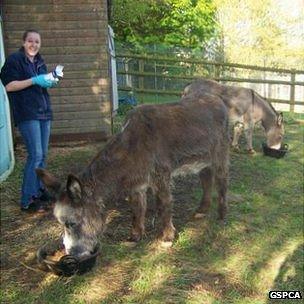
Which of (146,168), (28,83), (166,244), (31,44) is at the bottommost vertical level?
(166,244)

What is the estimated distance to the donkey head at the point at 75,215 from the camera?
4.30m

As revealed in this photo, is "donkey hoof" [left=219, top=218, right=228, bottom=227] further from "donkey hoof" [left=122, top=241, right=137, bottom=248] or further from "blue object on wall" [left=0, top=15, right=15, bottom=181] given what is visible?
"blue object on wall" [left=0, top=15, right=15, bottom=181]

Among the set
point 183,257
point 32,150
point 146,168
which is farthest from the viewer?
point 32,150

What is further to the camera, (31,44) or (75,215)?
(31,44)

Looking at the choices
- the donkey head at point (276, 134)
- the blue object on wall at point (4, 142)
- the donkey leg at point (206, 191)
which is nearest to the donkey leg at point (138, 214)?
the donkey leg at point (206, 191)

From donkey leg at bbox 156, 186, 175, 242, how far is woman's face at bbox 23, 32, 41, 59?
2.10 m

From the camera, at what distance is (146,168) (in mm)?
4941

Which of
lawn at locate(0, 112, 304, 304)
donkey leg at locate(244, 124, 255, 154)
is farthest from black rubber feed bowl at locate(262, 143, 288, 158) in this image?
lawn at locate(0, 112, 304, 304)

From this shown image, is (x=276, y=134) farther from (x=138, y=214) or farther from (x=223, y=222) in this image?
(x=138, y=214)

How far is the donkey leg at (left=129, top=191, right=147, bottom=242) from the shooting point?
202 inches

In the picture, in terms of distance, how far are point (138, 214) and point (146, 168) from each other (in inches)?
22.2

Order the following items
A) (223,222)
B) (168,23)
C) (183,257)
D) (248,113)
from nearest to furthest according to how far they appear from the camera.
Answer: (183,257) < (223,222) < (248,113) < (168,23)

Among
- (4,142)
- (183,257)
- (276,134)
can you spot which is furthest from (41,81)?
(276,134)

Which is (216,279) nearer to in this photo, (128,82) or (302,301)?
(302,301)
